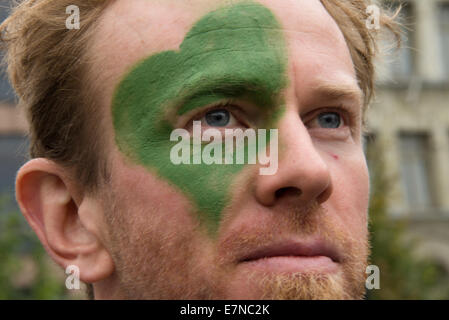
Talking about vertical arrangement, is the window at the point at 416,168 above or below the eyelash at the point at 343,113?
above

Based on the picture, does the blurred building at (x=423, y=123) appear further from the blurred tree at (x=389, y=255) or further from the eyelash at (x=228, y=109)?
the eyelash at (x=228, y=109)

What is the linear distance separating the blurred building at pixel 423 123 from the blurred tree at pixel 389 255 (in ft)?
25.7

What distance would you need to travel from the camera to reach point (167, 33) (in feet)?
8.19

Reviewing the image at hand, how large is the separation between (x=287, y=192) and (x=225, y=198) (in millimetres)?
224

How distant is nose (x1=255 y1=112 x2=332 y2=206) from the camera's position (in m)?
2.19

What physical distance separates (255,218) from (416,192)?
63.7 feet

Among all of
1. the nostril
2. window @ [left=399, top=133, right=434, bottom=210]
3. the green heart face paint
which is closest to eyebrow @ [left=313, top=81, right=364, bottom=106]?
the green heart face paint


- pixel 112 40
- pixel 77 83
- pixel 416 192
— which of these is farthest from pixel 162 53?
pixel 416 192

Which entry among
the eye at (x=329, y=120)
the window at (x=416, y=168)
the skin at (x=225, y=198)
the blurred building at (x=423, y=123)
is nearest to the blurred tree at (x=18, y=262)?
the skin at (x=225, y=198)

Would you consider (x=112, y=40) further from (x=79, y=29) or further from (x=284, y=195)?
(x=284, y=195)

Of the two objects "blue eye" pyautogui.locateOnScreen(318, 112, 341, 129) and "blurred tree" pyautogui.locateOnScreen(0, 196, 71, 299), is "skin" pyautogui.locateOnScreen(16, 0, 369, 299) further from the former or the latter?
"blurred tree" pyautogui.locateOnScreen(0, 196, 71, 299)

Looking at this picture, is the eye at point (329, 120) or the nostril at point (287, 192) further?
the eye at point (329, 120)

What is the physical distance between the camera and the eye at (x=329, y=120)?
2564 mm

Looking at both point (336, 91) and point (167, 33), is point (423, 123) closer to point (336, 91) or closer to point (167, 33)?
point (336, 91)
